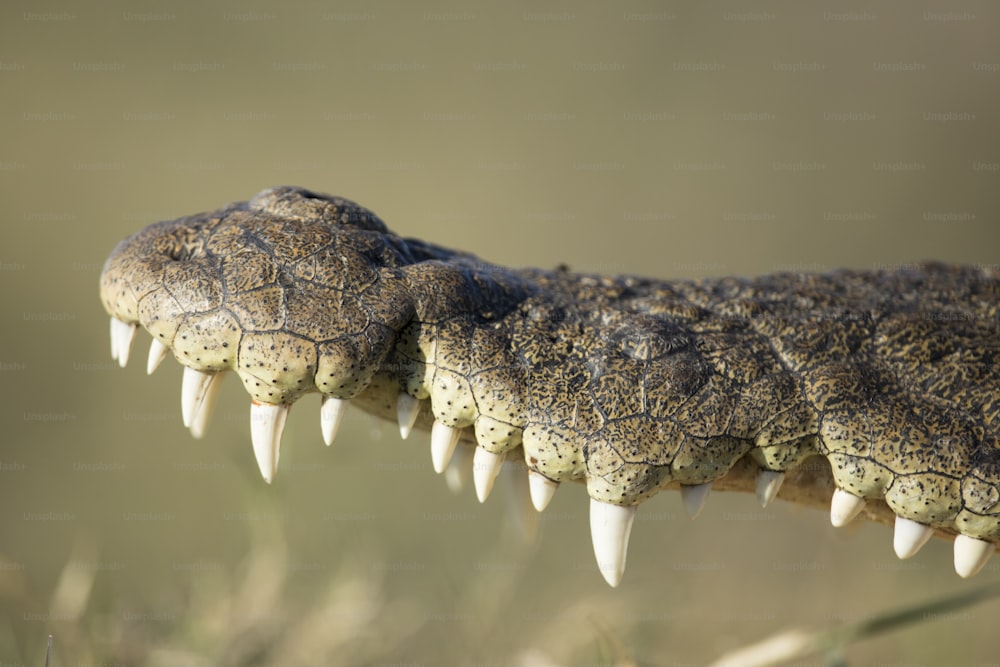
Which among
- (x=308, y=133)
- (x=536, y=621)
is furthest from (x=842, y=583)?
Result: (x=308, y=133)

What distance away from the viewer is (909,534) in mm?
1528

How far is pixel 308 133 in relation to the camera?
342 inches

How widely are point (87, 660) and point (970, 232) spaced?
27.9 ft

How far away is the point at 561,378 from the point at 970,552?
2.61 ft

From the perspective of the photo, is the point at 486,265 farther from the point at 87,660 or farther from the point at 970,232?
the point at 970,232

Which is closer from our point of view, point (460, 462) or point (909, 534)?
point (909, 534)

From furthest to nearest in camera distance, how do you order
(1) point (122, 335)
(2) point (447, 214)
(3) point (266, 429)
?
(2) point (447, 214), (1) point (122, 335), (3) point (266, 429)

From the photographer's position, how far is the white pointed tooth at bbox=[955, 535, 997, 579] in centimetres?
152

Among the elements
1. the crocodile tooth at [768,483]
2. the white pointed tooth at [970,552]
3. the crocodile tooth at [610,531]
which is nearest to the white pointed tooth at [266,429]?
the crocodile tooth at [610,531]

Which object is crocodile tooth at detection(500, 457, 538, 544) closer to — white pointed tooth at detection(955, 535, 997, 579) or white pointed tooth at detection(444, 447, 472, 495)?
white pointed tooth at detection(444, 447, 472, 495)

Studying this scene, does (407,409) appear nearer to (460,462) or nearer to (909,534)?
(460,462)

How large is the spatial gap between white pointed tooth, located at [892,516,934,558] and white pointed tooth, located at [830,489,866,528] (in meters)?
0.07

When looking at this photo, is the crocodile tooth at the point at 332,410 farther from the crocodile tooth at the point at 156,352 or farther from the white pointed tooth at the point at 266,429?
the crocodile tooth at the point at 156,352

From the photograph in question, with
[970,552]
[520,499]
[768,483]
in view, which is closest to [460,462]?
→ [520,499]
